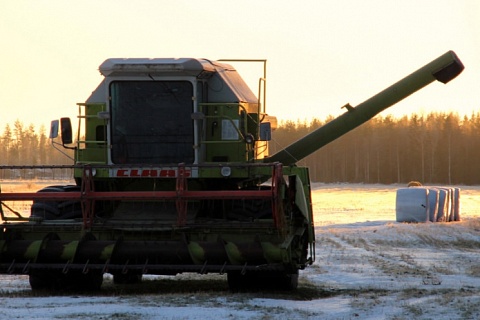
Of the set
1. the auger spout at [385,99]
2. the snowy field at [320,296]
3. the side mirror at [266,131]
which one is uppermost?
the auger spout at [385,99]

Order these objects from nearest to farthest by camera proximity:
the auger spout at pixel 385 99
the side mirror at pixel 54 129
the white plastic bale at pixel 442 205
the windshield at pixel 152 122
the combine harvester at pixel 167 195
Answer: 1. the combine harvester at pixel 167 195
2. the side mirror at pixel 54 129
3. the windshield at pixel 152 122
4. the auger spout at pixel 385 99
5. the white plastic bale at pixel 442 205

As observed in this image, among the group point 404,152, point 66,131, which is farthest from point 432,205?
point 404,152

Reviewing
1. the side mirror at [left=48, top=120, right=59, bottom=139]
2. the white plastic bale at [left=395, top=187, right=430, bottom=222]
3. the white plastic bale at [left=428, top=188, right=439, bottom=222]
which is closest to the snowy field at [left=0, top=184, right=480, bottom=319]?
the side mirror at [left=48, top=120, right=59, bottom=139]

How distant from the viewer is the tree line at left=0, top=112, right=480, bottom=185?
146m

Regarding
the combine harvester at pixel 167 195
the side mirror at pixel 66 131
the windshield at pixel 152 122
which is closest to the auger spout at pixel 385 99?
the combine harvester at pixel 167 195

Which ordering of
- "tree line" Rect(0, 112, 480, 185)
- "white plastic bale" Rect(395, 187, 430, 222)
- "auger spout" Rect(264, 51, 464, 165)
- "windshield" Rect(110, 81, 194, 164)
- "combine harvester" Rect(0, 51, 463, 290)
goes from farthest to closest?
"tree line" Rect(0, 112, 480, 185) < "white plastic bale" Rect(395, 187, 430, 222) < "auger spout" Rect(264, 51, 464, 165) < "windshield" Rect(110, 81, 194, 164) < "combine harvester" Rect(0, 51, 463, 290)

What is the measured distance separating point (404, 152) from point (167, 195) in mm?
143432

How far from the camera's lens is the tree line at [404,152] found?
481 feet

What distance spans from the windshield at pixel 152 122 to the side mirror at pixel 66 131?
2.26 feet

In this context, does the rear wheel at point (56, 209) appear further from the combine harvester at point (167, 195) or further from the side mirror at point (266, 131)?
the side mirror at point (266, 131)

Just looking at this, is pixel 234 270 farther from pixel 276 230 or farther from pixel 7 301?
pixel 7 301

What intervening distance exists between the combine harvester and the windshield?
0.02 metres

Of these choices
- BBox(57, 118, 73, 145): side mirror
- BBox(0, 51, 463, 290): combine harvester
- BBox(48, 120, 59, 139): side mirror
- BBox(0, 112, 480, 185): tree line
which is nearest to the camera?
BBox(0, 51, 463, 290): combine harvester

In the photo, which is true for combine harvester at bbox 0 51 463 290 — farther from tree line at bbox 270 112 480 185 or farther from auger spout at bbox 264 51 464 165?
tree line at bbox 270 112 480 185
